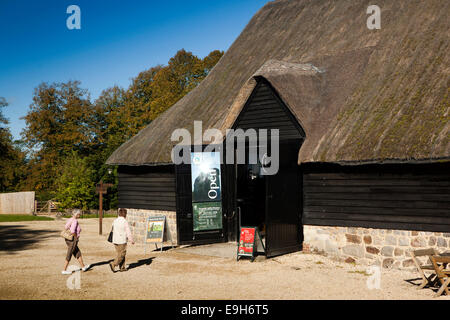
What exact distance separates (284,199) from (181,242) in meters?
3.92

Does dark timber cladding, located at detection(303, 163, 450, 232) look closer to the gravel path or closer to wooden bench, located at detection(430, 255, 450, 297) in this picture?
the gravel path

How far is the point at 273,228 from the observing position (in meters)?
Answer: 12.6

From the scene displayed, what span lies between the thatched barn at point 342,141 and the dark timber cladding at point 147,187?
63 mm

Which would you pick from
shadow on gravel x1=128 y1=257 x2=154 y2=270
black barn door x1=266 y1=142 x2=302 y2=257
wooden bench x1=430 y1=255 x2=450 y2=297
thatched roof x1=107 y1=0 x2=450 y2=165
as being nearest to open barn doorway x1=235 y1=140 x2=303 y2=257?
black barn door x1=266 y1=142 x2=302 y2=257

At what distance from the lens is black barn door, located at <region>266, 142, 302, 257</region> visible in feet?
41.0

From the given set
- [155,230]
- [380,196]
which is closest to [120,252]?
[155,230]

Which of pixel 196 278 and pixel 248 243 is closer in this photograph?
pixel 196 278

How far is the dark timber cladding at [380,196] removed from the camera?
1046cm

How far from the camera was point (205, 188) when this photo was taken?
1524 centimetres

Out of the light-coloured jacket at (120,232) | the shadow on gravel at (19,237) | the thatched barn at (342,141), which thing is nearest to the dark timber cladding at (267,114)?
the thatched barn at (342,141)

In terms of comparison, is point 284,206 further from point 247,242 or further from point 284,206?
point 247,242

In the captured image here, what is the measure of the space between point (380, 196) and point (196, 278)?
4.82 m

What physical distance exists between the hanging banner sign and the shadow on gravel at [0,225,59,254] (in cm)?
611

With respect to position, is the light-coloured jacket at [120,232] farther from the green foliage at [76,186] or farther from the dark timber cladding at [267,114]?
the green foliage at [76,186]
